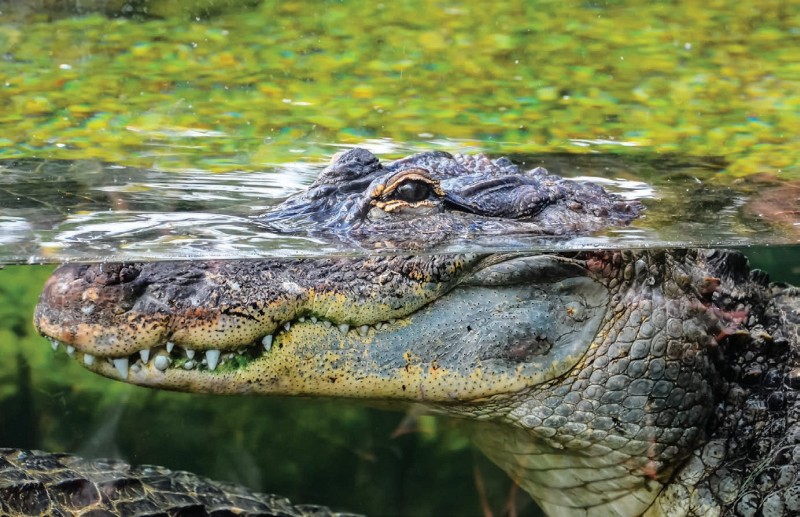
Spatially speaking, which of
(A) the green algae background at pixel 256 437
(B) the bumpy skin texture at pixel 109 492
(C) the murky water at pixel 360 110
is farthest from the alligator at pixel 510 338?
(A) the green algae background at pixel 256 437

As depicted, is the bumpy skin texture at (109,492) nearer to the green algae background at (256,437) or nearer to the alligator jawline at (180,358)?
the alligator jawline at (180,358)

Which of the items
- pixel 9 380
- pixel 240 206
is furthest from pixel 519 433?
pixel 9 380

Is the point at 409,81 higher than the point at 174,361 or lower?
higher

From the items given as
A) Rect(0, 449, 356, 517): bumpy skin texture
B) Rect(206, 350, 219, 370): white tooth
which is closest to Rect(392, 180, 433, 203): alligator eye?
Rect(206, 350, 219, 370): white tooth

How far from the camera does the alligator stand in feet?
9.37

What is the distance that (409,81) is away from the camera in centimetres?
306

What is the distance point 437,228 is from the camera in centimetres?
308

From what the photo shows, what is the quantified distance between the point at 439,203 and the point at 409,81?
46 centimetres

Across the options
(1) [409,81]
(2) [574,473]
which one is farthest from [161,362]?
(2) [574,473]

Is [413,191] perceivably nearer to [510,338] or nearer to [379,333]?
[379,333]

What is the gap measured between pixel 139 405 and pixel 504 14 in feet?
14.1

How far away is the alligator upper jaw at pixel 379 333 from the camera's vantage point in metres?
2.76

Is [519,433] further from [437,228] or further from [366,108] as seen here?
[366,108]

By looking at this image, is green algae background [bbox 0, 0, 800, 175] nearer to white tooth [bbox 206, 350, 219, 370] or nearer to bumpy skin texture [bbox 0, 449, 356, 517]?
white tooth [bbox 206, 350, 219, 370]
